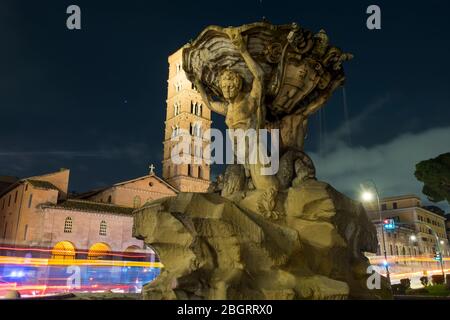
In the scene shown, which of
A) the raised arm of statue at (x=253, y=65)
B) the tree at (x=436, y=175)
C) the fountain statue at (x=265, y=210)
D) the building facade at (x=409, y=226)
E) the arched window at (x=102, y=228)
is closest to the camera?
the fountain statue at (x=265, y=210)

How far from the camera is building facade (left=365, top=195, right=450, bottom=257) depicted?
56375 mm

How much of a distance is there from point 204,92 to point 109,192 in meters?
46.0

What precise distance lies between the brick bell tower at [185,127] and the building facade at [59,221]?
17648 millimetres

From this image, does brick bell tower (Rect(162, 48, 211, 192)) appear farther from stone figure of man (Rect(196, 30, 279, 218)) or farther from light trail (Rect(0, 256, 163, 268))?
stone figure of man (Rect(196, 30, 279, 218))

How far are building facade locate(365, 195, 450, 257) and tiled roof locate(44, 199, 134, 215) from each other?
3486 centimetres

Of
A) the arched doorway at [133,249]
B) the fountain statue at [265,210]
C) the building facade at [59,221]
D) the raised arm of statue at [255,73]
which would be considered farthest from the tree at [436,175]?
the raised arm of statue at [255,73]

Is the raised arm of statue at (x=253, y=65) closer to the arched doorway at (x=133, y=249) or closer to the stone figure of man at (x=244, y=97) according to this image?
the stone figure of man at (x=244, y=97)

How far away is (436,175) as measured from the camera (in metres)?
34.1

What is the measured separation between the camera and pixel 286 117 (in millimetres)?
9289

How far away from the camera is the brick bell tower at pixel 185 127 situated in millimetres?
63531

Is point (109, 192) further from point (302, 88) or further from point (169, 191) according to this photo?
point (302, 88)

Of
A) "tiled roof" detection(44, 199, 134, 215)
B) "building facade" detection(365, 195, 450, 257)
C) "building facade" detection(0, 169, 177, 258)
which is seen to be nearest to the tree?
"building facade" detection(365, 195, 450, 257)

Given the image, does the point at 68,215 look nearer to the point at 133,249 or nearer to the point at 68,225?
the point at 68,225
